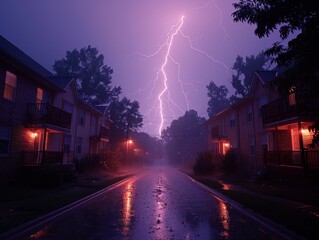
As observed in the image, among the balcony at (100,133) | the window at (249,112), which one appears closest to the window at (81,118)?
the balcony at (100,133)

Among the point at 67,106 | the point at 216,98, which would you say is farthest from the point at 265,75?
the point at 216,98

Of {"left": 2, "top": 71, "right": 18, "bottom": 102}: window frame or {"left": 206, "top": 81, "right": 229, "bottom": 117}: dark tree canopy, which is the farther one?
{"left": 206, "top": 81, "right": 229, "bottom": 117}: dark tree canopy

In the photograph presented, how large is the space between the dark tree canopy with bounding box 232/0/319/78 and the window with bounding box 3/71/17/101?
520 inches

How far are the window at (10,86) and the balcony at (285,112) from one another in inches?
649

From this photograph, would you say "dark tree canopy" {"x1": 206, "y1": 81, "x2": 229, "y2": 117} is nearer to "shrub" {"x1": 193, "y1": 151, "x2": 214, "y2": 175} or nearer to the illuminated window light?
"shrub" {"x1": 193, "y1": 151, "x2": 214, "y2": 175}

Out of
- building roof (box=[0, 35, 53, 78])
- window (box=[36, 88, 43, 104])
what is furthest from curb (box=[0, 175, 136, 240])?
window (box=[36, 88, 43, 104])

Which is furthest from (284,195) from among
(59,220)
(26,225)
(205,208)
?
(26,225)

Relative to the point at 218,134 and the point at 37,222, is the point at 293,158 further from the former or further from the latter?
the point at 37,222

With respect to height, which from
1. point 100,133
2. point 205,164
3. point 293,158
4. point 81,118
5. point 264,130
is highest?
point 81,118

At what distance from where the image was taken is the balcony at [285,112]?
16125 mm

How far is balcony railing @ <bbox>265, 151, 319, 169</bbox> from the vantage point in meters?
15.7

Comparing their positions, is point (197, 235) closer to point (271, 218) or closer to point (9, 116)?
point (271, 218)

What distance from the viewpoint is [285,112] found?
56.9ft

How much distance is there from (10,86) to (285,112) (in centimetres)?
1708
